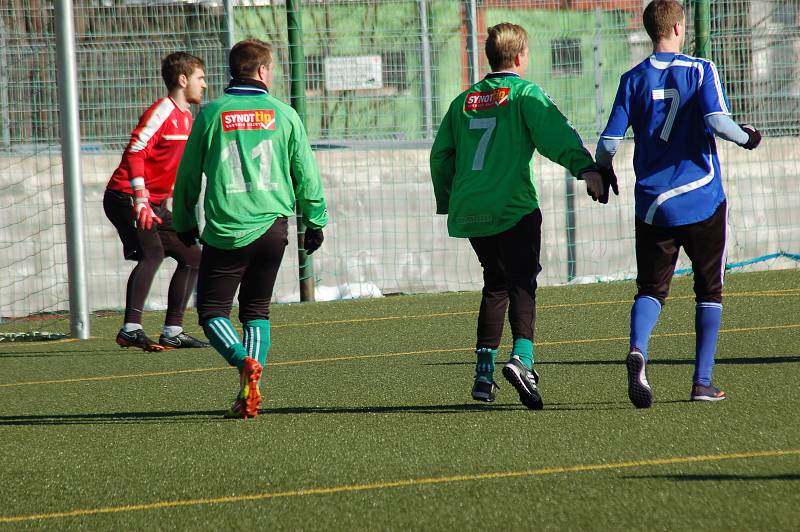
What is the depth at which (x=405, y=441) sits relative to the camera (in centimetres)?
474

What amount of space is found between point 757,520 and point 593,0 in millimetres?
9282

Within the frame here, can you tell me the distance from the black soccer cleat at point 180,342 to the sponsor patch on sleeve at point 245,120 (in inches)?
127

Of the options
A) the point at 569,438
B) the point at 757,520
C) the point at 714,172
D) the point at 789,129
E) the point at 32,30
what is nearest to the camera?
the point at 757,520

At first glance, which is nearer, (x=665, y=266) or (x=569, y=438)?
(x=569, y=438)

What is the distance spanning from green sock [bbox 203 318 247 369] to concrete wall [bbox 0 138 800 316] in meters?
5.94

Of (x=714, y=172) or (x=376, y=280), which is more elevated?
(x=714, y=172)

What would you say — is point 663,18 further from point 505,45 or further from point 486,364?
point 486,364

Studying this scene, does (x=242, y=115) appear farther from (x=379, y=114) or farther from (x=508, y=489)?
(x=379, y=114)

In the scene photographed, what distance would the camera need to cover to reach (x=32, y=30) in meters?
11.4

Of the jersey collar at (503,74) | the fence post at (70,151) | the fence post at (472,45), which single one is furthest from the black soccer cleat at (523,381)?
the fence post at (472,45)

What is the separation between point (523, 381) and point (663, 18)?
5.29 ft

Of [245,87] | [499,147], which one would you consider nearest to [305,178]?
[245,87]

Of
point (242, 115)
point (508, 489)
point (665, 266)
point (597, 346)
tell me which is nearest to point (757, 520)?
point (508, 489)

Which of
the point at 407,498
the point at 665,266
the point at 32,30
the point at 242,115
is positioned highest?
the point at 32,30
